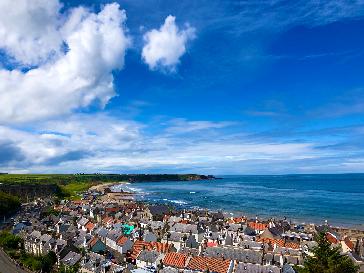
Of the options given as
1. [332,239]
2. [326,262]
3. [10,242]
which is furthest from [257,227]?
[10,242]

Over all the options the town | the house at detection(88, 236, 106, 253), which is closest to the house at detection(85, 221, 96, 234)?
the town

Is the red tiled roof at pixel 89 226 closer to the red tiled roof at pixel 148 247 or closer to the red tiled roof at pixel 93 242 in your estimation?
the red tiled roof at pixel 93 242

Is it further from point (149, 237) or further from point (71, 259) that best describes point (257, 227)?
point (71, 259)

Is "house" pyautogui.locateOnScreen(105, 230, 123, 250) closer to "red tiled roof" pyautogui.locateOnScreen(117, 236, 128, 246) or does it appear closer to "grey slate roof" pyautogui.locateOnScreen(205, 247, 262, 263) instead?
"red tiled roof" pyautogui.locateOnScreen(117, 236, 128, 246)

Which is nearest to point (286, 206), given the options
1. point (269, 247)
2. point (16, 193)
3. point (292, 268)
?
point (269, 247)

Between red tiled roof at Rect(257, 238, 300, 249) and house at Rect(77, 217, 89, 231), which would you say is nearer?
red tiled roof at Rect(257, 238, 300, 249)

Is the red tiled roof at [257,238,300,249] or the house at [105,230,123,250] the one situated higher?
the red tiled roof at [257,238,300,249]

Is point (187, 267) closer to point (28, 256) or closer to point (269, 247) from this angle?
point (269, 247)
